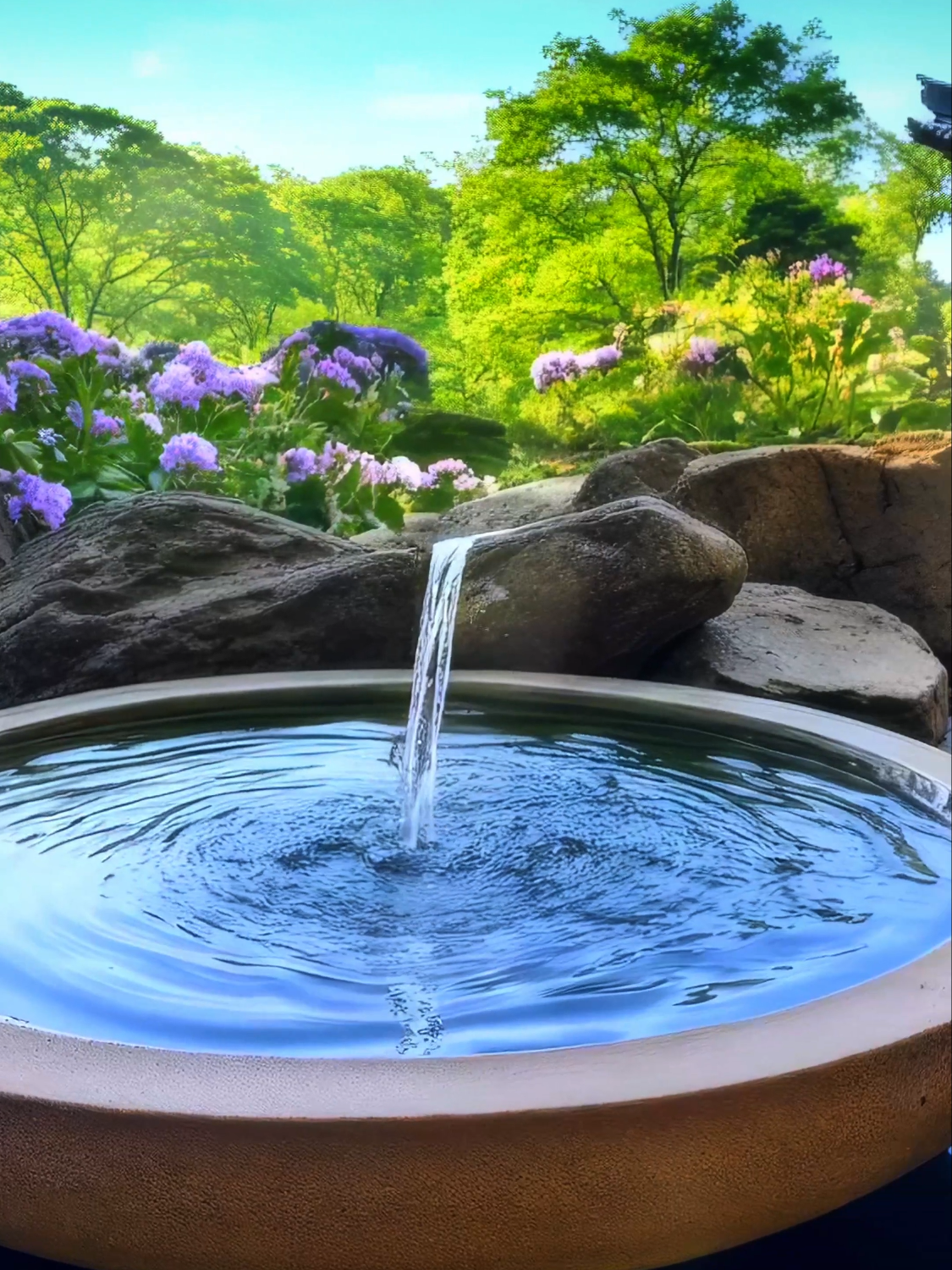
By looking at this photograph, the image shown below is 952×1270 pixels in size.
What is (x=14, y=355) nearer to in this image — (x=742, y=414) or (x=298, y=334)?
(x=298, y=334)

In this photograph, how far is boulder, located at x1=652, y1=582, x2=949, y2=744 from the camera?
2.71 m

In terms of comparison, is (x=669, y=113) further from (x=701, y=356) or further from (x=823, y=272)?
(x=701, y=356)

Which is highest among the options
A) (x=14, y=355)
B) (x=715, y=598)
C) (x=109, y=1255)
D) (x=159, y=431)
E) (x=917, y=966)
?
(x=14, y=355)

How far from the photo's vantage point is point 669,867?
1588mm

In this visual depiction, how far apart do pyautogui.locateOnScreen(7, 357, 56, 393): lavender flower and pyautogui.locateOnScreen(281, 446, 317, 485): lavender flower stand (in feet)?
2.94

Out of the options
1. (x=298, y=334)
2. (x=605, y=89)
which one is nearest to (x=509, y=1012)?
(x=298, y=334)

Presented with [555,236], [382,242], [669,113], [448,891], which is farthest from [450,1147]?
[669,113]

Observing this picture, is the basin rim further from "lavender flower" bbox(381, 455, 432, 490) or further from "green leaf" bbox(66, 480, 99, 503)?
"lavender flower" bbox(381, 455, 432, 490)

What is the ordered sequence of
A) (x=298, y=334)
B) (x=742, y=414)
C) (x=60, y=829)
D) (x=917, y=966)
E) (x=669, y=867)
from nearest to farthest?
(x=917, y=966) → (x=669, y=867) → (x=60, y=829) → (x=298, y=334) → (x=742, y=414)

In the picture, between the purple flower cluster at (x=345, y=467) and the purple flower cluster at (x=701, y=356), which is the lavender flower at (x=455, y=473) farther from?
the purple flower cluster at (x=701, y=356)

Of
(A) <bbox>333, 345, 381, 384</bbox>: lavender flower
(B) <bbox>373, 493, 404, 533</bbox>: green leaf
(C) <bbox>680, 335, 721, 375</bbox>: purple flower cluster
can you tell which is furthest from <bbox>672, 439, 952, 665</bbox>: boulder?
(C) <bbox>680, 335, 721, 375</bbox>: purple flower cluster

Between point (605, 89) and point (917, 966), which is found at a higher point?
point (605, 89)

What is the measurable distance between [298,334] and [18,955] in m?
4.13

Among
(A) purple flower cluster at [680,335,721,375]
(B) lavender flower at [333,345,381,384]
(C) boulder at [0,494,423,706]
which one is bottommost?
(C) boulder at [0,494,423,706]
